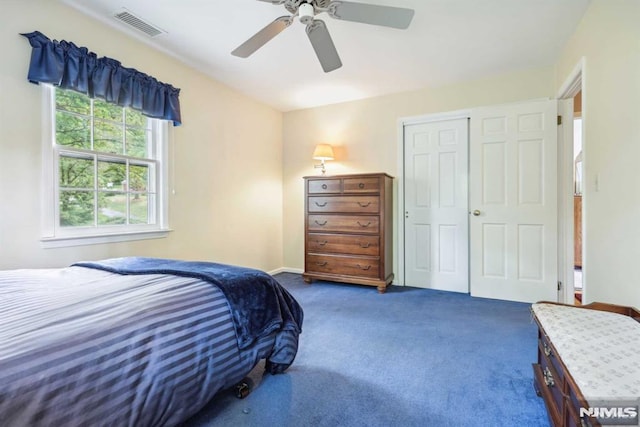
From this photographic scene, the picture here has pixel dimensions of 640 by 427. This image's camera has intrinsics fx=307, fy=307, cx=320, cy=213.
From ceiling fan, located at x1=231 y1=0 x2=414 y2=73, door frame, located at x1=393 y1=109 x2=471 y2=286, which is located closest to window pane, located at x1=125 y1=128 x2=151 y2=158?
ceiling fan, located at x1=231 y1=0 x2=414 y2=73

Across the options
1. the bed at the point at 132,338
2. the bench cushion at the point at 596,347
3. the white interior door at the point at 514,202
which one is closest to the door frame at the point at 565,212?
the white interior door at the point at 514,202

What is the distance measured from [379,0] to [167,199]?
2.44m

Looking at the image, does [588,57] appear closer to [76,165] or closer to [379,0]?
[379,0]

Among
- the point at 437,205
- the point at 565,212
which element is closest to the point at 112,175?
the point at 437,205

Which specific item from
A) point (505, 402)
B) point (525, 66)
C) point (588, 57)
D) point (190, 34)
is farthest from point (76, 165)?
point (525, 66)

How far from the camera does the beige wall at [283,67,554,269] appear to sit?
3289 millimetres

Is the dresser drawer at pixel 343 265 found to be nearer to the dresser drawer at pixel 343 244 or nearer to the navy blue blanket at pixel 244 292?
the dresser drawer at pixel 343 244

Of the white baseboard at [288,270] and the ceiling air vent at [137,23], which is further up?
the ceiling air vent at [137,23]

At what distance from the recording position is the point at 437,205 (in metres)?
3.65

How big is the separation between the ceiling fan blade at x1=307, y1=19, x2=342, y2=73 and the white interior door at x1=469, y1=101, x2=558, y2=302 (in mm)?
1963

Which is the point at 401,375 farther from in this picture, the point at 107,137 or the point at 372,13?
the point at 107,137

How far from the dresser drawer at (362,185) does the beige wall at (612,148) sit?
180 cm

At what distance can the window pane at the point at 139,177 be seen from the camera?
2.70 m

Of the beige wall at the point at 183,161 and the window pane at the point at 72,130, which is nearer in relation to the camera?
the beige wall at the point at 183,161
